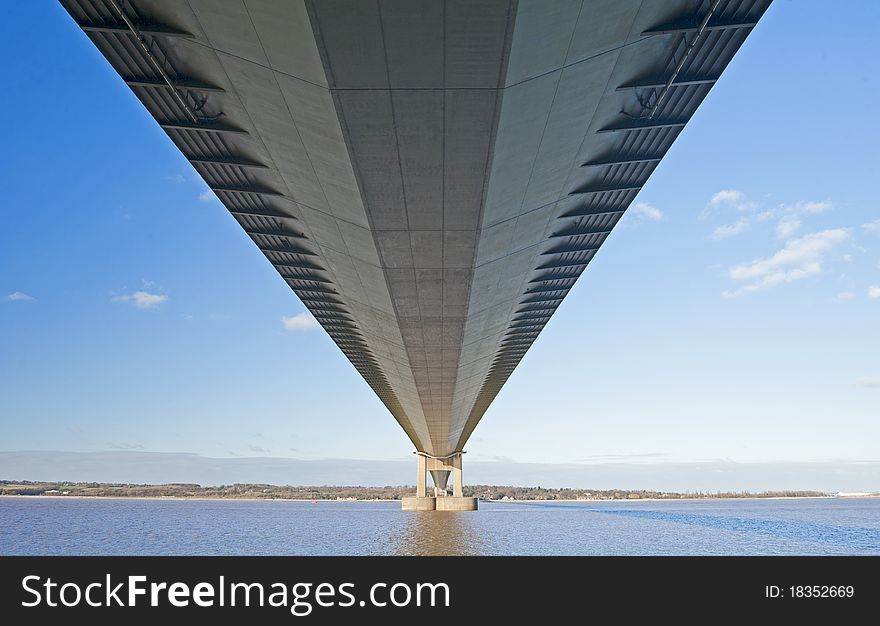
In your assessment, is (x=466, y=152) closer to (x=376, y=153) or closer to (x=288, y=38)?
(x=376, y=153)

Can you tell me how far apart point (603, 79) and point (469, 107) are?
3153 millimetres

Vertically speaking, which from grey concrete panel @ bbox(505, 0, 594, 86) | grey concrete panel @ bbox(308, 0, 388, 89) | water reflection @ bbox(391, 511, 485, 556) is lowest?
water reflection @ bbox(391, 511, 485, 556)

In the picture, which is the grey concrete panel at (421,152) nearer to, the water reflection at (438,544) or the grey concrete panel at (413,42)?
the grey concrete panel at (413,42)

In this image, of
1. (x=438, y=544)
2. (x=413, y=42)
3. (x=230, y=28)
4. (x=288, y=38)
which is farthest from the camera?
(x=438, y=544)

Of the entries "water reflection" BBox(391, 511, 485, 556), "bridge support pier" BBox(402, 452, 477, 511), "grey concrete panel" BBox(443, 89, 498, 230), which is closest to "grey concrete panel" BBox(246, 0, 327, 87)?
"grey concrete panel" BBox(443, 89, 498, 230)

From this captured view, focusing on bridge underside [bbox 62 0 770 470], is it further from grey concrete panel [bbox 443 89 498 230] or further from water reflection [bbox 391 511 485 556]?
water reflection [bbox 391 511 485 556]

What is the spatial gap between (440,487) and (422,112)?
89075 mm

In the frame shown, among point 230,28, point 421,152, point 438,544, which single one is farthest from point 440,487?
point 230,28

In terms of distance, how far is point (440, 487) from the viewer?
9894 cm

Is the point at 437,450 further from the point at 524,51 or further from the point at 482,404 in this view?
the point at 524,51

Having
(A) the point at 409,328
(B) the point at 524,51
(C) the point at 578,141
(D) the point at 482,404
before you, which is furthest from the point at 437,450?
(B) the point at 524,51

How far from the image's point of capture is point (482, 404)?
6531cm

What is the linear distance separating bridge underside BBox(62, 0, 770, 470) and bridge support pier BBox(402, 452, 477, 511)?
70.9m

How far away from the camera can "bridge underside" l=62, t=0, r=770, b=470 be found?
1180cm
